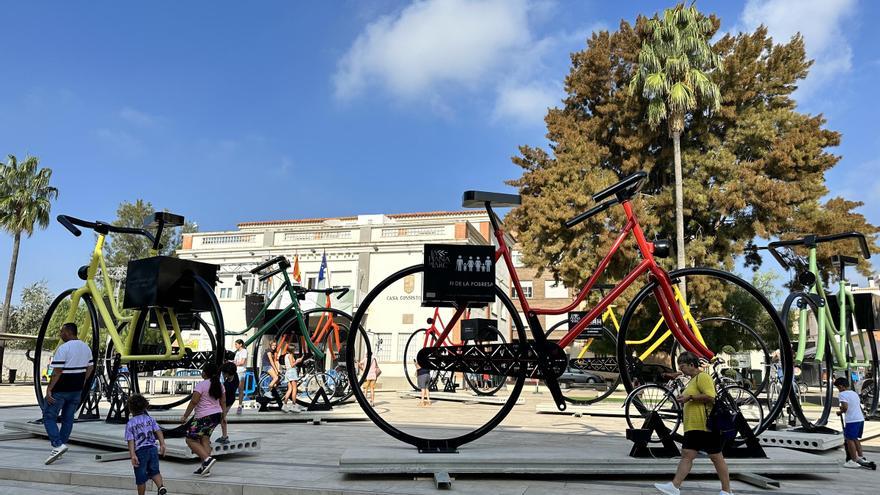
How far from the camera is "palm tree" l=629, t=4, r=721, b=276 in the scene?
21172 mm

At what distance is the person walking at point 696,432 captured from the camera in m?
5.11

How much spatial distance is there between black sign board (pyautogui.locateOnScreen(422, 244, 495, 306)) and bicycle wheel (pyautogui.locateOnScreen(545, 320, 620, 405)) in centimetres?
144

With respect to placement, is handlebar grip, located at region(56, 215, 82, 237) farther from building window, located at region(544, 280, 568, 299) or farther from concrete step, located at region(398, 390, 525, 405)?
building window, located at region(544, 280, 568, 299)

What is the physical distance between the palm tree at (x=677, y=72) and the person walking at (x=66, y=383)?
18.6 m

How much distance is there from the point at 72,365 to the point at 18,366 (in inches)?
1453

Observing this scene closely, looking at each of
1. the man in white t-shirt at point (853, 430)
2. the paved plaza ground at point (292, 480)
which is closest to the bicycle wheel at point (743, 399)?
the paved plaza ground at point (292, 480)

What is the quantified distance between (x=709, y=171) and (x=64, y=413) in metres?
21.6

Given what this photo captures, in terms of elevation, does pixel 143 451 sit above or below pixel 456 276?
below

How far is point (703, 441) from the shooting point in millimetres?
5199

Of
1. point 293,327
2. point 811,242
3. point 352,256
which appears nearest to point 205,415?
point 293,327

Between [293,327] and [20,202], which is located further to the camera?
[20,202]

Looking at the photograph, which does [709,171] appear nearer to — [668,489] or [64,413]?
[668,489]

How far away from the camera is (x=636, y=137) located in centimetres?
2338

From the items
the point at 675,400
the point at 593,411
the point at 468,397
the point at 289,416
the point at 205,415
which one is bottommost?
the point at 468,397
